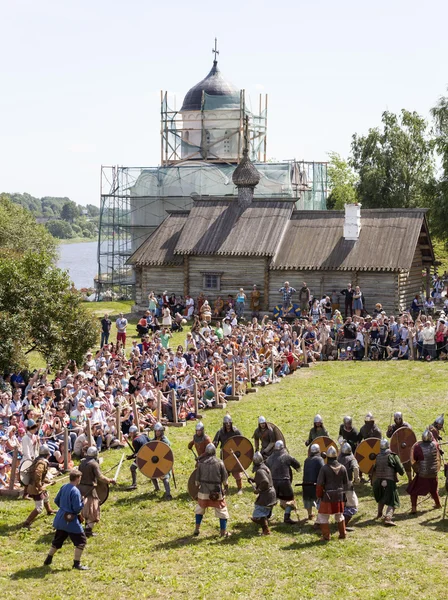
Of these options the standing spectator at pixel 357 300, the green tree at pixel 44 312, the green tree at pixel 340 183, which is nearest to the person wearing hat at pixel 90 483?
the green tree at pixel 44 312

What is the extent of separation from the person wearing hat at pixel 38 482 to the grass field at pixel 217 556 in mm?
285

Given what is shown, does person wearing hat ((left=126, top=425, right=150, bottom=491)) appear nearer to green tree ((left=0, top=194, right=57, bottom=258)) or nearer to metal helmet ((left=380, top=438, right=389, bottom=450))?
metal helmet ((left=380, top=438, right=389, bottom=450))

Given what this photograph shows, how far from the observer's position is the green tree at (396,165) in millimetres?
63406

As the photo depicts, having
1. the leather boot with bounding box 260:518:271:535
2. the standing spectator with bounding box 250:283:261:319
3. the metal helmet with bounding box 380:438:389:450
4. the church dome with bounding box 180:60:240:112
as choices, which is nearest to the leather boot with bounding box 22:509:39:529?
the leather boot with bounding box 260:518:271:535

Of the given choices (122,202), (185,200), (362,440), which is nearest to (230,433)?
(362,440)

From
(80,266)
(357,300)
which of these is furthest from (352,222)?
(80,266)

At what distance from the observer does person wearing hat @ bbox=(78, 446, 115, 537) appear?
16.2 metres

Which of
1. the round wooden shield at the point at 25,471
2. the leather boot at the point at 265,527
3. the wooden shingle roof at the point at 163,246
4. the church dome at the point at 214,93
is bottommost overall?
the leather boot at the point at 265,527

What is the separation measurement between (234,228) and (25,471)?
87.8ft

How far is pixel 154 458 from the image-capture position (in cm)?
1783

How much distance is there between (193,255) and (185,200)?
14492 mm

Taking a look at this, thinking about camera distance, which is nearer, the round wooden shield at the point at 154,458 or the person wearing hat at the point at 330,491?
the person wearing hat at the point at 330,491

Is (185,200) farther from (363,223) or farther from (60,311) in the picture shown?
(60,311)

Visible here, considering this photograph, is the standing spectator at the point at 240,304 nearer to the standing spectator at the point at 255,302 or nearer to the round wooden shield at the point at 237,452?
the standing spectator at the point at 255,302
